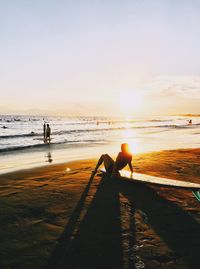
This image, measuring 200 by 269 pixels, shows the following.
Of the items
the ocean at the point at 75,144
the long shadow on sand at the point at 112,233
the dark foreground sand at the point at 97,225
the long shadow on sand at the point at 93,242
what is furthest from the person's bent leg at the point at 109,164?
the ocean at the point at 75,144

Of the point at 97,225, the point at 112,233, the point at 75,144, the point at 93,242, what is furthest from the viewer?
the point at 75,144

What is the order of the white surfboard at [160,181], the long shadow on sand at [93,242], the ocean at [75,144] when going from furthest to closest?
1. the ocean at [75,144]
2. the white surfboard at [160,181]
3. the long shadow on sand at [93,242]

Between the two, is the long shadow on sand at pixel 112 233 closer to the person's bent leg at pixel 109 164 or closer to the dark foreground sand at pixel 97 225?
the dark foreground sand at pixel 97 225

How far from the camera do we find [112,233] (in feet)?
18.0

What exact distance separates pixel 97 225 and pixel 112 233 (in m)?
0.52

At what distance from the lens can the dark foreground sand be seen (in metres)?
4.52

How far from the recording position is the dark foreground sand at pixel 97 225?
14.8ft

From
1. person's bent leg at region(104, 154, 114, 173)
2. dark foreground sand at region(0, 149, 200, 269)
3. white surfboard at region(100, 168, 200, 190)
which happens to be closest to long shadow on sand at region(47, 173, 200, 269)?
A: dark foreground sand at region(0, 149, 200, 269)

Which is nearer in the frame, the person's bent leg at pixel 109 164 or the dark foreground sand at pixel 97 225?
the dark foreground sand at pixel 97 225

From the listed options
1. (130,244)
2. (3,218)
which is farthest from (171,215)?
(3,218)

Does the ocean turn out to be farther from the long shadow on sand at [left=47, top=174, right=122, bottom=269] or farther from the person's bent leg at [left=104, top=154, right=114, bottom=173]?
the long shadow on sand at [left=47, top=174, right=122, bottom=269]

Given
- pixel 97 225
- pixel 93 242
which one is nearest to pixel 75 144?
pixel 97 225

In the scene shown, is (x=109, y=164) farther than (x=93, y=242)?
Yes

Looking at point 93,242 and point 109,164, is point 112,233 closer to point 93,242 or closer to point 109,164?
point 93,242
